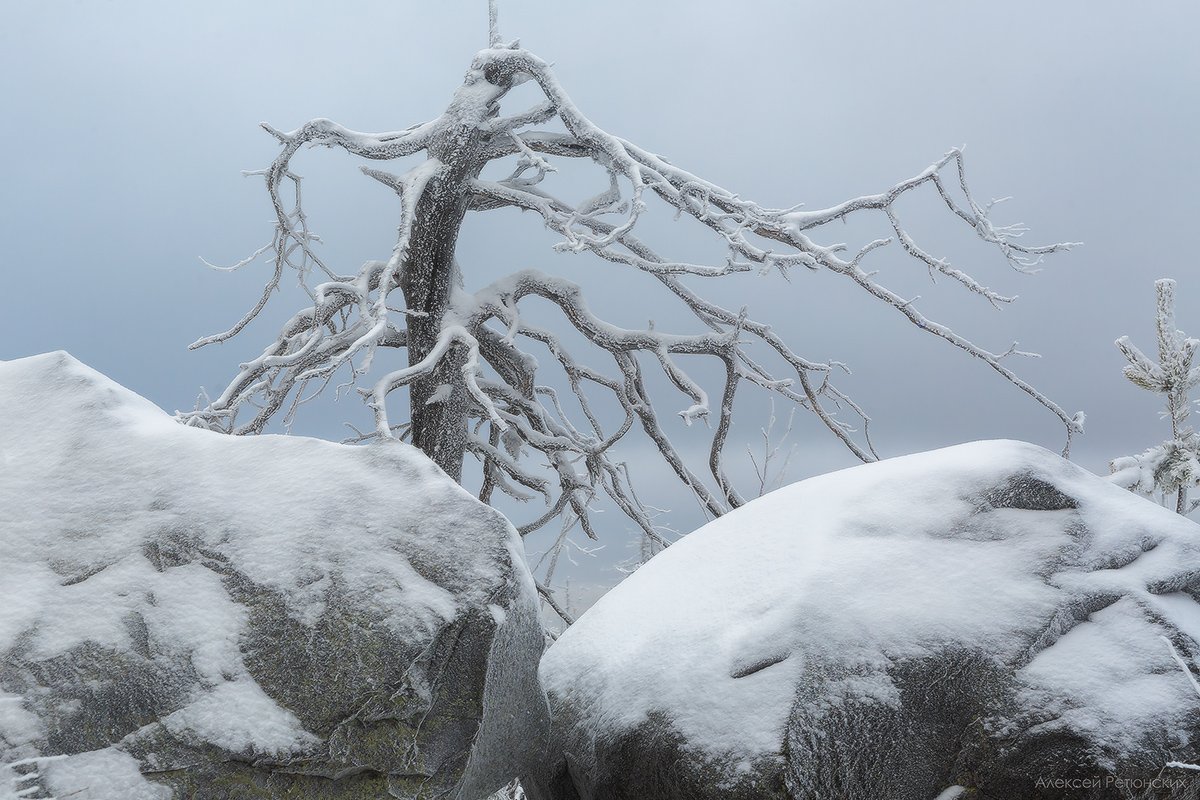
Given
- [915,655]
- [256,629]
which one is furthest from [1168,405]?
[256,629]

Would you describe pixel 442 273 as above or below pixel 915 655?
above

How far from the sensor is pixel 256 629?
113 inches

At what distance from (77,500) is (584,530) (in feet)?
18.3

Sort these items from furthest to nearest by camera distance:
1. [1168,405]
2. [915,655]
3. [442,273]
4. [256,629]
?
1. [442,273]
2. [1168,405]
3. [915,655]
4. [256,629]

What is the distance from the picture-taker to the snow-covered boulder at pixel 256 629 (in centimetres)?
276

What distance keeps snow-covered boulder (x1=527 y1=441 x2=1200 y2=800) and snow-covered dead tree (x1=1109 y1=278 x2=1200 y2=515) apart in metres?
1.29

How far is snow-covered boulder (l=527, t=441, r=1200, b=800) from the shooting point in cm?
304

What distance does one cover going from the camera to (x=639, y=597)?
13.0 feet

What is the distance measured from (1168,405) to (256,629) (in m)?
4.55

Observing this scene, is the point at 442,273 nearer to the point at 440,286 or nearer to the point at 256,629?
the point at 440,286

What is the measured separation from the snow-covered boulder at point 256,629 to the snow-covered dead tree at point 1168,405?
3418 mm

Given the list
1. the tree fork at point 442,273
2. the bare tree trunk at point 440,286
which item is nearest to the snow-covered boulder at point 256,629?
the tree fork at point 442,273

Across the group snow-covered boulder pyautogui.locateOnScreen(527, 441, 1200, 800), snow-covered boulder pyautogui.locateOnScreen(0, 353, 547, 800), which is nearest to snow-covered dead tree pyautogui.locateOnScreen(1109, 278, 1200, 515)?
snow-covered boulder pyautogui.locateOnScreen(527, 441, 1200, 800)

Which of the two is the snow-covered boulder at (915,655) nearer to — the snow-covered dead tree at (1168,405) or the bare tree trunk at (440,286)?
the snow-covered dead tree at (1168,405)
